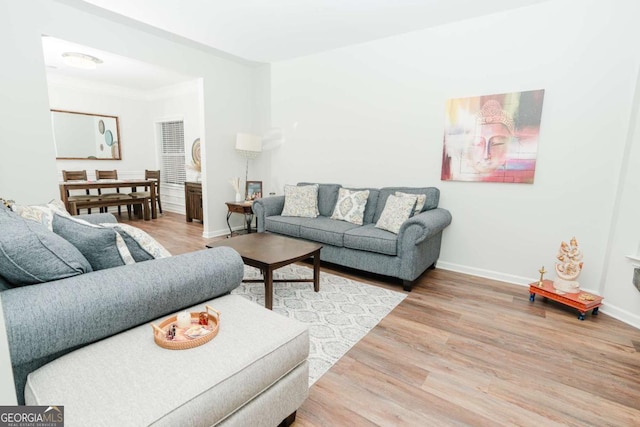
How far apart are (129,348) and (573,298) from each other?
3001 mm

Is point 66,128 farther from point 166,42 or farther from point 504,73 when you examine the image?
point 504,73

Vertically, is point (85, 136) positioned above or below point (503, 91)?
below

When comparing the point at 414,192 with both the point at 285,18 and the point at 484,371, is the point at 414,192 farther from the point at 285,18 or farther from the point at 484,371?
the point at 285,18

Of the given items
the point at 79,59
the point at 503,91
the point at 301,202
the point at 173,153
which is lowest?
the point at 301,202

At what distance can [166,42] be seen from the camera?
3842mm

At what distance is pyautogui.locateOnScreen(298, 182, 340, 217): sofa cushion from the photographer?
12.9ft

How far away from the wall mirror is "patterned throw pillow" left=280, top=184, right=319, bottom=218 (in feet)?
15.3

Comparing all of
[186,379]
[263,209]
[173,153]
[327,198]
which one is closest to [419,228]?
[327,198]

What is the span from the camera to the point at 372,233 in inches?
120

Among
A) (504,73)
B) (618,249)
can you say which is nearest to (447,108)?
(504,73)

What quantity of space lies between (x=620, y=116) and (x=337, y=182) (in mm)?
2803

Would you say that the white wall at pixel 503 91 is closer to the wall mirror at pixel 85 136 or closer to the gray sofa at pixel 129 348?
the gray sofa at pixel 129 348

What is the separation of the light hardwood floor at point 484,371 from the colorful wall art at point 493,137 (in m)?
1.25

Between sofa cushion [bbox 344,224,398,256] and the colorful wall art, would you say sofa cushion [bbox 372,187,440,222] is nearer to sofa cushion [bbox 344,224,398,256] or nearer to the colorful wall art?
the colorful wall art
